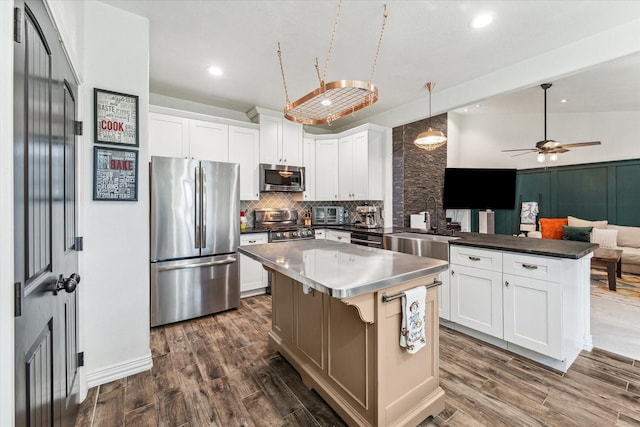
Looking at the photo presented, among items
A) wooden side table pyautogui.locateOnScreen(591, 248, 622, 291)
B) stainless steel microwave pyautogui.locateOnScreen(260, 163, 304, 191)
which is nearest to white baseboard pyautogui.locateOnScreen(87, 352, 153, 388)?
stainless steel microwave pyautogui.locateOnScreen(260, 163, 304, 191)

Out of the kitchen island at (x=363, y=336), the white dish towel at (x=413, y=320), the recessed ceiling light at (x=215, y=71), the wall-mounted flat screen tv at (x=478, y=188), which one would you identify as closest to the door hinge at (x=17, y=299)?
the kitchen island at (x=363, y=336)

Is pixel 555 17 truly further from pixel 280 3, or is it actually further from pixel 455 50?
pixel 280 3

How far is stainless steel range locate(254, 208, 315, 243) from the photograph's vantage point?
4312mm

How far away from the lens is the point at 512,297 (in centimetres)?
254

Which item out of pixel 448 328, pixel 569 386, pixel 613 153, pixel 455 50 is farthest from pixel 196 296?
pixel 613 153

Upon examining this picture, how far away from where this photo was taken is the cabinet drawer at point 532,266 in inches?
89.8

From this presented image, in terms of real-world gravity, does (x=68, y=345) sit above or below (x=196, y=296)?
above

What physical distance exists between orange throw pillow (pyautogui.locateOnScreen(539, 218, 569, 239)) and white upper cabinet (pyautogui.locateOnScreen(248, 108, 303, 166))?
5.77 meters

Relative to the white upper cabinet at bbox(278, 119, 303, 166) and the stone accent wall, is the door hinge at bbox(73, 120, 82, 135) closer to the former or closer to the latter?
the white upper cabinet at bbox(278, 119, 303, 166)

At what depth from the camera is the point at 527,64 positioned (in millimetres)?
2928

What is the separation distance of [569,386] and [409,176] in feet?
11.1

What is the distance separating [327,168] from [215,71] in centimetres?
241

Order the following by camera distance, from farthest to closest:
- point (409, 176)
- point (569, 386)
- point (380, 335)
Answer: point (409, 176) → point (569, 386) → point (380, 335)

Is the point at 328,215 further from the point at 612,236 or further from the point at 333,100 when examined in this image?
the point at 612,236
